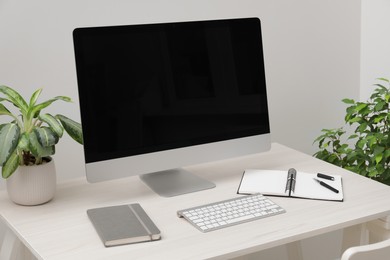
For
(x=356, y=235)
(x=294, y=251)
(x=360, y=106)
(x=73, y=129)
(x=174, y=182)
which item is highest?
(x=73, y=129)

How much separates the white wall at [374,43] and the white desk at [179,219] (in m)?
0.92

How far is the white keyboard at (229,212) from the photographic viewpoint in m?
1.68

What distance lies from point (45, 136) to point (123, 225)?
12.9 inches

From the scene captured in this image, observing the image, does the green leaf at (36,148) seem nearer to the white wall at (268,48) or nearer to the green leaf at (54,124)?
the green leaf at (54,124)

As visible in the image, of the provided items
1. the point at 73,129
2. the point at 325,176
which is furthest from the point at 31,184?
the point at 325,176

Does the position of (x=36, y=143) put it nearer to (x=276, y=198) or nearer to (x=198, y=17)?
(x=276, y=198)

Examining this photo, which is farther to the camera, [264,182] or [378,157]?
[378,157]

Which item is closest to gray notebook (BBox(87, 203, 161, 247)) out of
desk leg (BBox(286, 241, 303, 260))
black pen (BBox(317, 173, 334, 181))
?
black pen (BBox(317, 173, 334, 181))

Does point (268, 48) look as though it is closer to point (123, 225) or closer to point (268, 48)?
point (268, 48)

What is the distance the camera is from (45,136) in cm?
174

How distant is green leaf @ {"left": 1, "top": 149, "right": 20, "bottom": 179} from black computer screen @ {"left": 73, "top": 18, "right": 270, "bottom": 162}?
19 centimetres

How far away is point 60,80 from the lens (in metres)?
2.24

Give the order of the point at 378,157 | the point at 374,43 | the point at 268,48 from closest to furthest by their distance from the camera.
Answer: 1. the point at 378,157
2. the point at 268,48
3. the point at 374,43

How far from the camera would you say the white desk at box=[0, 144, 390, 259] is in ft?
5.10
